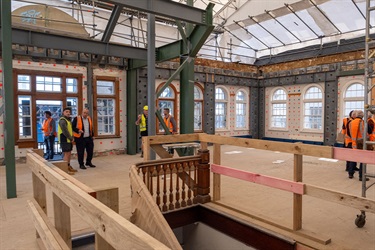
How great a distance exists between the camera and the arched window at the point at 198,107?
12.8m

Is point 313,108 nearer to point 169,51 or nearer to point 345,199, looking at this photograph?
point 169,51

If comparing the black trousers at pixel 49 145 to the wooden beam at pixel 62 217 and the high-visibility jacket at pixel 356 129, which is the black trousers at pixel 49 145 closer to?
the wooden beam at pixel 62 217

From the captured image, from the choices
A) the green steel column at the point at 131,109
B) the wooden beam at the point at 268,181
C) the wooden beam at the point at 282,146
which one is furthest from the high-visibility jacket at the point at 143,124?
the wooden beam at the point at 268,181

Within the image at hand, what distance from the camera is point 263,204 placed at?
4.71 meters

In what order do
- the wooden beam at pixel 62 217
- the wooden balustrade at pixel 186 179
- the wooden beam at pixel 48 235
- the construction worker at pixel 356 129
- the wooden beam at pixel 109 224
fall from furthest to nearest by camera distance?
the construction worker at pixel 356 129
the wooden balustrade at pixel 186 179
the wooden beam at pixel 62 217
the wooden beam at pixel 48 235
the wooden beam at pixel 109 224

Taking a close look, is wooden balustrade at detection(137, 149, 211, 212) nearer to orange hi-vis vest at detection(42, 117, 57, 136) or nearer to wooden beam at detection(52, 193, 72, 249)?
wooden beam at detection(52, 193, 72, 249)

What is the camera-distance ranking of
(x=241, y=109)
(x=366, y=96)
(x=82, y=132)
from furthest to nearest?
(x=241, y=109), (x=82, y=132), (x=366, y=96)

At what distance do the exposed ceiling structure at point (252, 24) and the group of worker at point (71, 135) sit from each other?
3838 millimetres

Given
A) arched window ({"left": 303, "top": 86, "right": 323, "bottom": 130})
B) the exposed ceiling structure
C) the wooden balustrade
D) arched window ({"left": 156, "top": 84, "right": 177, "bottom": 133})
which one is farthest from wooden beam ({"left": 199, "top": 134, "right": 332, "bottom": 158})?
arched window ({"left": 303, "top": 86, "right": 323, "bottom": 130})

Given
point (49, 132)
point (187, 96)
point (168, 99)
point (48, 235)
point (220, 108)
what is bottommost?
point (48, 235)

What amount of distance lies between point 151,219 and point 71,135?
5.89 meters


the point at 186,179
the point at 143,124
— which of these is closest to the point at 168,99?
the point at 143,124

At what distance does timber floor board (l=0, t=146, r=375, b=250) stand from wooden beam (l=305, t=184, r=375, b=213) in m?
0.55

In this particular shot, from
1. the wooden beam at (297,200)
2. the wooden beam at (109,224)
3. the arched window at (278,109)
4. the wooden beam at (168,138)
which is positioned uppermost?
the arched window at (278,109)
